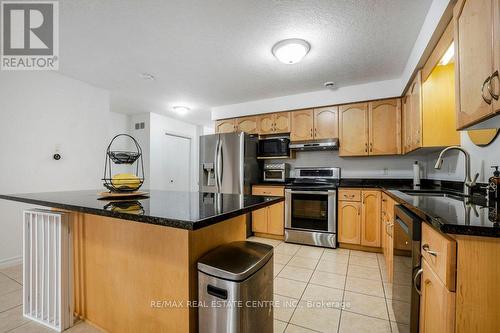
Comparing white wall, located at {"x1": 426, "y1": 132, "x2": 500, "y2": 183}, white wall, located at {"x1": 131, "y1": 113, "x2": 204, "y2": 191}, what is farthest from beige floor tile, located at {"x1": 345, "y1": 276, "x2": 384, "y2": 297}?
white wall, located at {"x1": 131, "y1": 113, "x2": 204, "y2": 191}

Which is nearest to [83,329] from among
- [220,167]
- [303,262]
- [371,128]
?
[303,262]

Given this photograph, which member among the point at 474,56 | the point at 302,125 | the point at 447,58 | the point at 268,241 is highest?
the point at 447,58

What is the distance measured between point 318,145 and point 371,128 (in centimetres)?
78

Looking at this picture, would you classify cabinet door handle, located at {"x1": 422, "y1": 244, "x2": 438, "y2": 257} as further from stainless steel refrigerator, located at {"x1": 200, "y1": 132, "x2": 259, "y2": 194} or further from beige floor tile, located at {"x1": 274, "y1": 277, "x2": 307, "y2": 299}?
stainless steel refrigerator, located at {"x1": 200, "y1": 132, "x2": 259, "y2": 194}

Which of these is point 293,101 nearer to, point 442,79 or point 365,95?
point 365,95

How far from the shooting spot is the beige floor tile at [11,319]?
61.4 inches

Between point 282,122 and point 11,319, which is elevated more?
point 282,122

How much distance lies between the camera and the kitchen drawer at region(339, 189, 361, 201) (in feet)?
10.1

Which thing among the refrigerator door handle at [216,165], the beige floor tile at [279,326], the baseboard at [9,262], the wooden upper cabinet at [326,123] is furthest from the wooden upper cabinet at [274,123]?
the baseboard at [9,262]

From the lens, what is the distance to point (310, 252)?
304cm

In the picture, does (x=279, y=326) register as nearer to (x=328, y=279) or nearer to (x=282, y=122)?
(x=328, y=279)

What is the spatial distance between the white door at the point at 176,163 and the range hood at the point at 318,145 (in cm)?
314

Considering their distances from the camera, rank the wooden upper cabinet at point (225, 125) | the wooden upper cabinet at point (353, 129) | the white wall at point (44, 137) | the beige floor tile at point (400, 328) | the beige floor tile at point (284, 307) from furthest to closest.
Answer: the wooden upper cabinet at point (225, 125), the wooden upper cabinet at point (353, 129), the white wall at point (44, 137), the beige floor tile at point (284, 307), the beige floor tile at point (400, 328)

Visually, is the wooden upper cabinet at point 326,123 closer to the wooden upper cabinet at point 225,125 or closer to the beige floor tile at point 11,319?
the wooden upper cabinet at point 225,125
